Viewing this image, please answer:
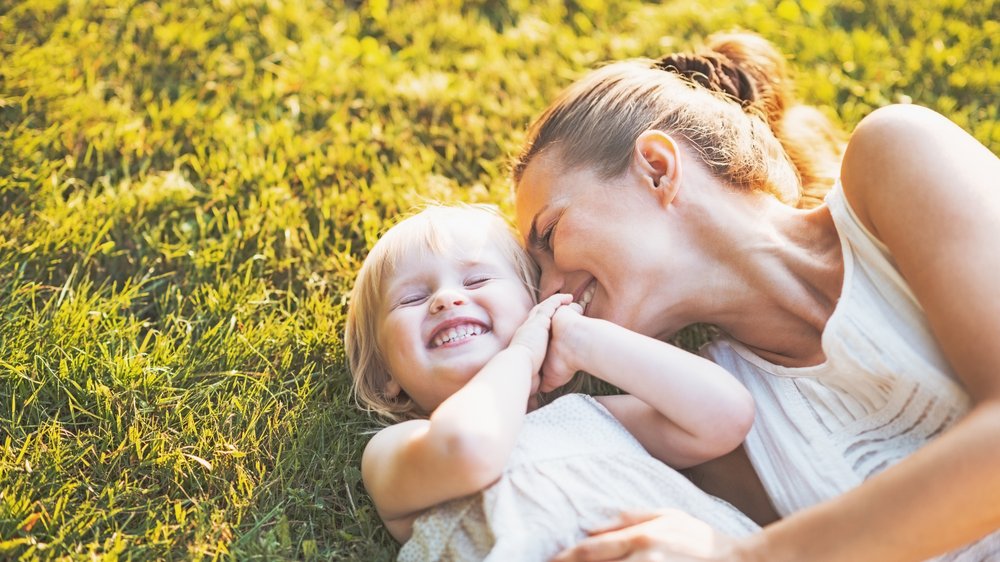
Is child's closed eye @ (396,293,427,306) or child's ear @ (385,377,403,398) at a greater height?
child's closed eye @ (396,293,427,306)

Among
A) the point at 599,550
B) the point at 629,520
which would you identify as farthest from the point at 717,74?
the point at 599,550

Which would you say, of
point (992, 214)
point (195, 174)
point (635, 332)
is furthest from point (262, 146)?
point (992, 214)

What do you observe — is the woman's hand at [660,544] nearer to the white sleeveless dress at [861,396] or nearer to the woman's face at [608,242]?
the white sleeveless dress at [861,396]

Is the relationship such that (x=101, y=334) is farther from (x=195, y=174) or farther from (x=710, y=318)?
(x=710, y=318)

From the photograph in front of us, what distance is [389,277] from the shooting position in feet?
9.25

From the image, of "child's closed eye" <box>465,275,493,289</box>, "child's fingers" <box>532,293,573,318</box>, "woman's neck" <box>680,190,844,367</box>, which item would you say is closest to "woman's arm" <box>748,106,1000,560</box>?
"woman's neck" <box>680,190,844,367</box>

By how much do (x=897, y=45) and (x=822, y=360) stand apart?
2.42m

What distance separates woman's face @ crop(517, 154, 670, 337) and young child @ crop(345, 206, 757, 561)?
10cm

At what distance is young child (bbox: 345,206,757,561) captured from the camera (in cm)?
227

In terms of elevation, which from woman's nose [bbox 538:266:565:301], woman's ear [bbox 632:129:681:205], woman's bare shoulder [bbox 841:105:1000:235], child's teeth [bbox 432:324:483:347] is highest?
woman's bare shoulder [bbox 841:105:1000:235]

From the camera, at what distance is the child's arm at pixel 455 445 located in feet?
7.25

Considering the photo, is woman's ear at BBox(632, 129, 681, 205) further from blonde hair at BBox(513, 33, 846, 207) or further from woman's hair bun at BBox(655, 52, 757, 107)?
woman's hair bun at BBox(655, 52, 757, 107)

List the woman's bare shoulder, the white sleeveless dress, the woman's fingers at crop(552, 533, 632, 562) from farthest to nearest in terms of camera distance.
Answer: the white sleeveless dress → the woman's bare shoulder → the woman's fingers at crop(552, 533, 632, 562)

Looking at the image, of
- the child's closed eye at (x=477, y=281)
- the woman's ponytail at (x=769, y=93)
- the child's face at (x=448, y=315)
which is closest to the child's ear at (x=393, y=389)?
the child's face at (x=448, y=315)
